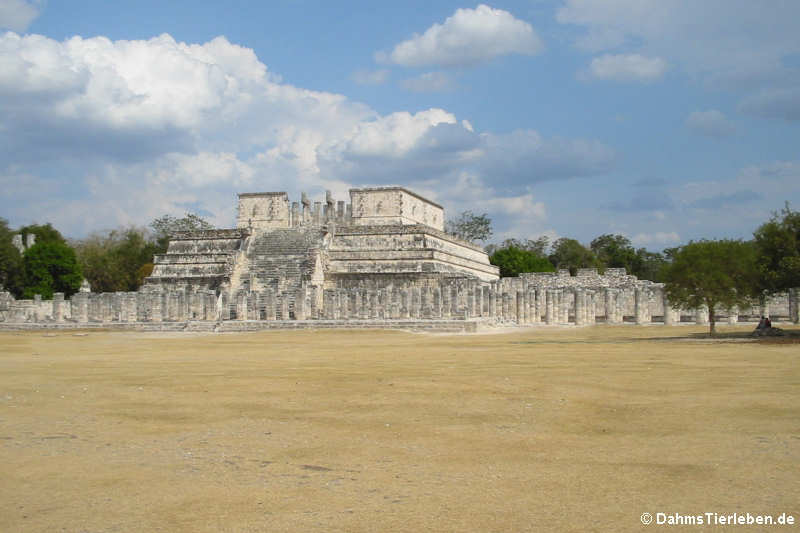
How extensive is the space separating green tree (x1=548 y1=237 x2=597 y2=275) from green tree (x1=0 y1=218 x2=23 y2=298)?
187ft

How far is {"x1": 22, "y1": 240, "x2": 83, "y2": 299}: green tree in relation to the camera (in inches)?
2564

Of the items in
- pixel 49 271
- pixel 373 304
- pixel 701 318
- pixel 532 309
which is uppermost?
pixel 49 271

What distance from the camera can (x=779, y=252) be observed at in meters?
27.8

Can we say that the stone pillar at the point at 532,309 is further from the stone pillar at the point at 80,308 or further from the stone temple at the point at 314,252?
the stone pillar at the point at 80,308

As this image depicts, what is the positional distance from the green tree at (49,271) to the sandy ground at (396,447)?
51.9 m

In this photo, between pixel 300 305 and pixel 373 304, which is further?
pixel 373 304

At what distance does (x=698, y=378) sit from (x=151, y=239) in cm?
8223

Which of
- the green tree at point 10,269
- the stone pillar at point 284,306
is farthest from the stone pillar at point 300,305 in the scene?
the green tree at point 10,269

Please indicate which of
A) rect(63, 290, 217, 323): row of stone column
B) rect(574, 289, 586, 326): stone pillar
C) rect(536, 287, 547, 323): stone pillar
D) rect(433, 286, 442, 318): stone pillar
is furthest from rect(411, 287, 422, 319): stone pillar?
rect(574, 289, 586, 326): stone pillar

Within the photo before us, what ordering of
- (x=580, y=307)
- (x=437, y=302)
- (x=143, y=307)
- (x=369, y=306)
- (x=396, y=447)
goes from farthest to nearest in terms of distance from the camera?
1. (x=580, y=307)
2. (x=143, y=307)
3. (x=369, y=306)
4. (x=437, y=302)
5. (x=396, y=447)

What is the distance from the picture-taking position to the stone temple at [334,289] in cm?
4241

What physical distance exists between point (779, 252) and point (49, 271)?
56.9 meters

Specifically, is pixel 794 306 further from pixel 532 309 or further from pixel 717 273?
pixel 717 273

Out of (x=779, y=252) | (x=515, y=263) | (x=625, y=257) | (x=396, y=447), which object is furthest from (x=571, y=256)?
(x=396, y=447)
